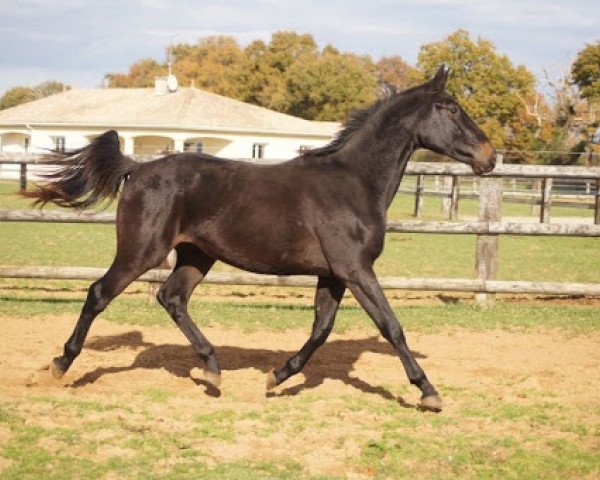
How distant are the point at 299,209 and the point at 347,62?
53.0 meters

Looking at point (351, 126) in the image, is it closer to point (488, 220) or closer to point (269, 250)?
point (269, 250)

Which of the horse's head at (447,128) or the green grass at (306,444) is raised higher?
the horse's head at (447,128)

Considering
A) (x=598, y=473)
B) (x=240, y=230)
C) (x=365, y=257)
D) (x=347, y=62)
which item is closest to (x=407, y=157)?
(x=365, y=257)

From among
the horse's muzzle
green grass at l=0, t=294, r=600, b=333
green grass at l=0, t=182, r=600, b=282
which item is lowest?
green grass at l=0, t=182, r=600, b=282

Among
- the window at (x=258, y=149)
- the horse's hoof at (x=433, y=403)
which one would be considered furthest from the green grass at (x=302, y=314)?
the window at (x=258, y=149)

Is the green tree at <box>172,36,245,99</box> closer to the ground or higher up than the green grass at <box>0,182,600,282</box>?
higher up

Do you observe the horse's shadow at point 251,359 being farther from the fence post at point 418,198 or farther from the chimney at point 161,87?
the chimney at point 161,87

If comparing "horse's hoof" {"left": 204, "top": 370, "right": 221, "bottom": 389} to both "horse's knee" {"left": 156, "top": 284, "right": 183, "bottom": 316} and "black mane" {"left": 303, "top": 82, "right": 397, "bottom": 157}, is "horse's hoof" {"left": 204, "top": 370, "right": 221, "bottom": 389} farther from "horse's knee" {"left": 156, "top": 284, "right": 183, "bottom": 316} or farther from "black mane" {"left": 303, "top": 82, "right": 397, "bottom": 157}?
"black mane" {"left": 303, "top": 82, "right": 397, "bottom": 157}

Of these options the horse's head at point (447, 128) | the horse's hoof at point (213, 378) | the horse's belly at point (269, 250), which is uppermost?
the horse's head at point (447, 128)

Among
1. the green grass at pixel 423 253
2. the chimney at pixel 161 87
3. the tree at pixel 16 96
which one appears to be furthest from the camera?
the tree at pixel 16 96

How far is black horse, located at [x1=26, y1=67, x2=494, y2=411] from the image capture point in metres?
5.95

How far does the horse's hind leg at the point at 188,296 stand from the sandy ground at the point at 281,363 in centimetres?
21

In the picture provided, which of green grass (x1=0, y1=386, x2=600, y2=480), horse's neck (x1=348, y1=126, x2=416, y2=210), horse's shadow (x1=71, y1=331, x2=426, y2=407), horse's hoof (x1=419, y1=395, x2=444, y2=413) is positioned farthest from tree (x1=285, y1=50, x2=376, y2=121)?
green grass (x1=0, y1=386, x2=600, y2=480)

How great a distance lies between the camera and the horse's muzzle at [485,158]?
635 cm
